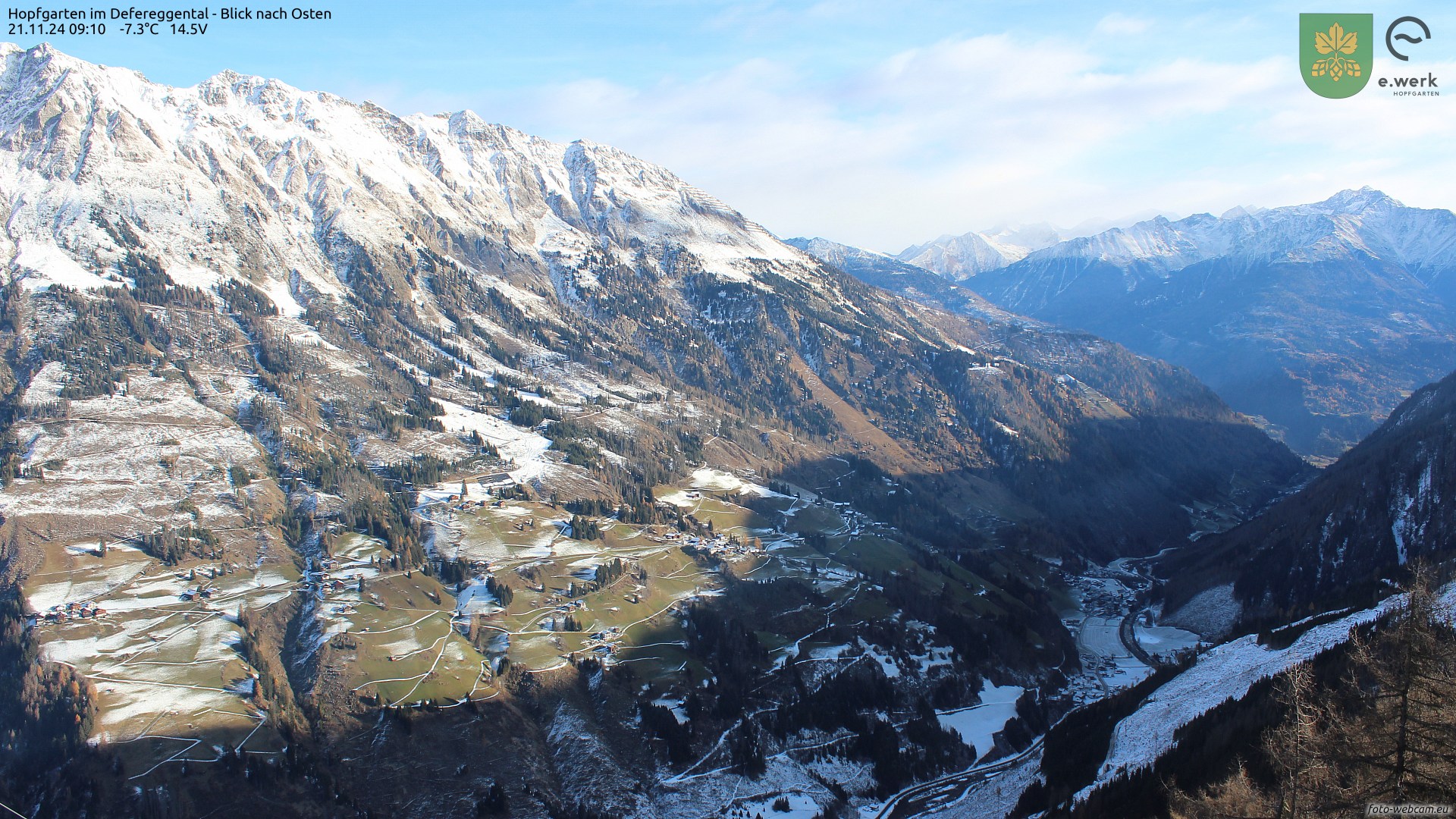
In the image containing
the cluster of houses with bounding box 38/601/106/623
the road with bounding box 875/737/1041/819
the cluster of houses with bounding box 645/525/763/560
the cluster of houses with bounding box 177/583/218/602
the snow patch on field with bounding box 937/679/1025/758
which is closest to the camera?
the road with bounding box 875/737/1041/819

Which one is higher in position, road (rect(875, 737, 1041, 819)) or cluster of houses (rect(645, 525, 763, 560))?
cluster of houses (rect(645, 525, 763, 560))

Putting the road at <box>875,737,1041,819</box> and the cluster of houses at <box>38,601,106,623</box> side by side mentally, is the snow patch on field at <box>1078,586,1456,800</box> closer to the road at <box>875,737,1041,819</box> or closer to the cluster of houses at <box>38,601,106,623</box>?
the road at <box>875,737,1041,819</box>

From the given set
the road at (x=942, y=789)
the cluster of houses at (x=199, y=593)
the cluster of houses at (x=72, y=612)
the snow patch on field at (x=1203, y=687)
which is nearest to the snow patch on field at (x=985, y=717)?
the road at (x=942, y=789)

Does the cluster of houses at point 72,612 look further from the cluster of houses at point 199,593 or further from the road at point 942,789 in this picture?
the road at point 942,789

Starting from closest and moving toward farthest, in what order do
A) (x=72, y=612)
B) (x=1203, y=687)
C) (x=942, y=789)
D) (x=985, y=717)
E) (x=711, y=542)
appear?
(x=1203, y=687)
(x=942, y=789)
(x=72, y=612)
(x=985, y=717)
(x=711, y=542)

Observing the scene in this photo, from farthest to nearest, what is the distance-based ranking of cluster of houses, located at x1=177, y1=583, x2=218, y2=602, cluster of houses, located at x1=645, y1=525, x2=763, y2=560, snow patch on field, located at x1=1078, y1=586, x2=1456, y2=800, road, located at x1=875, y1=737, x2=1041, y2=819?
cluster of houses, located at x1=645, y1=525, x2=763, y2=560 < cluster of houses, located at x1=177, y1=583, x2=218, y2=602 < road, located at x1=875, y1=737, x2=1041, y2=819 < snow patch on field, located at x1=1078, y1=586, x2=1456, y2=800

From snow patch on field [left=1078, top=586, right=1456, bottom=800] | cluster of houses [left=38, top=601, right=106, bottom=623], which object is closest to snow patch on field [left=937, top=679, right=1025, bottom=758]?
snow patch on field [left=1078, top=586, right=1456, bottom=800]

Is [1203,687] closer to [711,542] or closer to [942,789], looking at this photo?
[942,789]

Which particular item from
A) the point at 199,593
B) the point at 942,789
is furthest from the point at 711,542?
the point at 199,593
